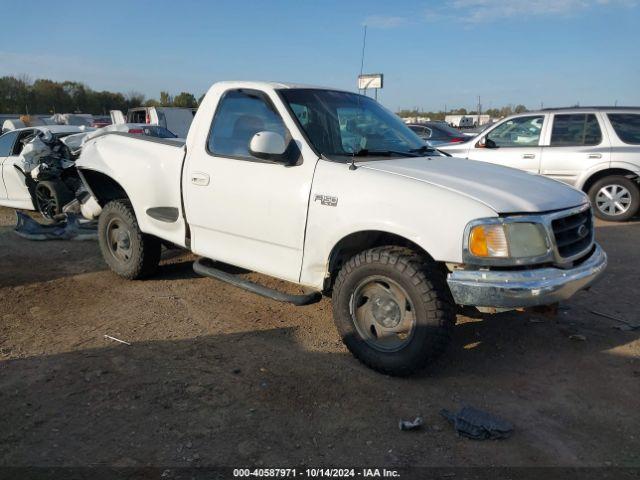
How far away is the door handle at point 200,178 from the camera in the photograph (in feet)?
14.1

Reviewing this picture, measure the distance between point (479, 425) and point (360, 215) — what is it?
1.46m

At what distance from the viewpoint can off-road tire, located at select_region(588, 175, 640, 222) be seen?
859cm

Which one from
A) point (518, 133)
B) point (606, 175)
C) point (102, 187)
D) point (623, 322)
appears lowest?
point (623, 322)

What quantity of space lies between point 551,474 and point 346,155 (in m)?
2.43

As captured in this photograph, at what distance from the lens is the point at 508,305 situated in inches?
120

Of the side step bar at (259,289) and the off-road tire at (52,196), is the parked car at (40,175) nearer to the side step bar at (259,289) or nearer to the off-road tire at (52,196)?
the off-road tire at (52,196)

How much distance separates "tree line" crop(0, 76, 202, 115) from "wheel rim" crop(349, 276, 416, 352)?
44.2 m

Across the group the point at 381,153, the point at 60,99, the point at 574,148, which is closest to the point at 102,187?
the point at 381,153

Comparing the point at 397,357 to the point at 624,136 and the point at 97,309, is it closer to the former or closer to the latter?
the point at 97,309

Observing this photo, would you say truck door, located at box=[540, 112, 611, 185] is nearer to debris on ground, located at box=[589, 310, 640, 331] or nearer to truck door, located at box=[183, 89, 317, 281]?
debris on ground, located at box=[589, 310, 640, 331]

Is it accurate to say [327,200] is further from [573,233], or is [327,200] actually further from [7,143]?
[7,143]

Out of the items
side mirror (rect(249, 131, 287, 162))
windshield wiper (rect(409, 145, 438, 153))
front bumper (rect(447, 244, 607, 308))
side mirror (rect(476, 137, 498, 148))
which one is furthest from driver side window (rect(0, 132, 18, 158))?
front bumper (rect(447, 244, 607, 308))

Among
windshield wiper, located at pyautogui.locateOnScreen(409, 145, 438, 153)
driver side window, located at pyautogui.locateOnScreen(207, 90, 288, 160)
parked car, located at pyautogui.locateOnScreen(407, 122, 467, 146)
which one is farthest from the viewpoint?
parked car, located at pyautogui.locateOnScreen(407, 122, 467, 146)

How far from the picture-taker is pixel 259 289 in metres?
4.08
